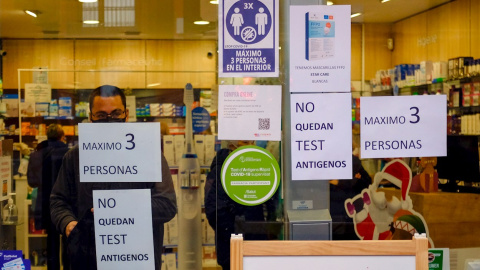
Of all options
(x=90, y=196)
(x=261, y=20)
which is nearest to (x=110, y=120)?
(x=90, y=196)

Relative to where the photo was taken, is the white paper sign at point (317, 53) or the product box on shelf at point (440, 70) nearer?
the white paper sign at point (317, 53)

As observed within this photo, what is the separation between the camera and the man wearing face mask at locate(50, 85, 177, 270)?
146 inches

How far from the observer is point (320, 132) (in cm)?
366

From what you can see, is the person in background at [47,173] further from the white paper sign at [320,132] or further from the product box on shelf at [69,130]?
the white paper sign at [320,132]

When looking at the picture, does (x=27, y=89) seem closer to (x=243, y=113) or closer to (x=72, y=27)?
(x=72, y=27)

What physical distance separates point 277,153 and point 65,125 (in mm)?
1131

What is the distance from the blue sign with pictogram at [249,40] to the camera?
3637 millimetres

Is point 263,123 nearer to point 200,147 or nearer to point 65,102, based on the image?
point 200,147

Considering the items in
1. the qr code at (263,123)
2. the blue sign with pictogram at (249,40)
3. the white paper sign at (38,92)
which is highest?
the blue sign with pictogram at (249,40)

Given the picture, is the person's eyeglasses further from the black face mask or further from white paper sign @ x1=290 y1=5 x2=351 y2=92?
Result: white paper sign @ x1=290 y1=5 x2=351 y2=92

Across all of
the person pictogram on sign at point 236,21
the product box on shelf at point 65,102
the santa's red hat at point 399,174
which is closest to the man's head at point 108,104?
the product box on shelf at point 65,102

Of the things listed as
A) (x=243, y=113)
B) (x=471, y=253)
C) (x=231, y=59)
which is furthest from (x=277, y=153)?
(x=471, y=253)

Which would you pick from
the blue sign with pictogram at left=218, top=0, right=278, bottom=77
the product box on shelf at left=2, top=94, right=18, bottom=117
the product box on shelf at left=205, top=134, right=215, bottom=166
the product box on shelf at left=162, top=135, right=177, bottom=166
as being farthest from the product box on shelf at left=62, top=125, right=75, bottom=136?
the blue sign with pictogram at left=218, top=0, right=278, bottom=77

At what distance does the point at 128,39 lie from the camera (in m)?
3.75
